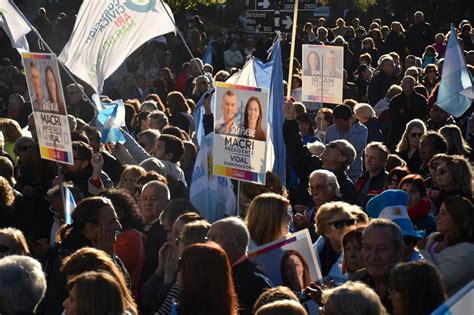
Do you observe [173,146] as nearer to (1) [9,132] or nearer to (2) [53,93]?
(2) [53,93]

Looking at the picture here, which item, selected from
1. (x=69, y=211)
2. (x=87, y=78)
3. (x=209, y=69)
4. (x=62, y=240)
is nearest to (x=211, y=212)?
(x=69, y=211)

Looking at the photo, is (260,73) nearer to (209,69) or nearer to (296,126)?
(296,126)

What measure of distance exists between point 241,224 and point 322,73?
888cm

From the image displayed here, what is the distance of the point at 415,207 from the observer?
30.7 feet

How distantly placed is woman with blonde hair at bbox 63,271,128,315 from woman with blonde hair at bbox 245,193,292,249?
223cm

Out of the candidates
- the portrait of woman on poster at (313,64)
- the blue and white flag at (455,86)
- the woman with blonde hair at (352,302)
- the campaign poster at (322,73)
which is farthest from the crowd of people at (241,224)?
the portrait of woman on poster at (313,64)

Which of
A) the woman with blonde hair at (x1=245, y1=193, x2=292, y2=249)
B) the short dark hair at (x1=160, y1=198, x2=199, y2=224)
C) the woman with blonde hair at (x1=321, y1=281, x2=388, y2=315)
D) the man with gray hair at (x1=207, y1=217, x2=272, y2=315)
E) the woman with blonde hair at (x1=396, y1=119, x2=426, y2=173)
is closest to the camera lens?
the woman with blonde hair at (x1=321, y1=281, x2=388, y2=315)

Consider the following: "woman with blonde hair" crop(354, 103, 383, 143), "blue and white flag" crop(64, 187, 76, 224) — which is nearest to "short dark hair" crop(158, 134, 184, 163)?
"blue and white flag" crop(64, 187, 76, 224)

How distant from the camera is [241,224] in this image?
7199mm

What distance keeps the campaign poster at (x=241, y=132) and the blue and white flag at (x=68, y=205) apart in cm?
128

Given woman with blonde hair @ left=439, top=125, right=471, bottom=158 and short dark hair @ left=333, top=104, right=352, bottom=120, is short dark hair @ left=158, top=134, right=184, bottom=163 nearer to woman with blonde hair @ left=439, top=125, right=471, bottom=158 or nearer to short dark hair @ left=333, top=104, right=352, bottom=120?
woman with blonde hair @ left=439, top=125, right=471, bottom=158

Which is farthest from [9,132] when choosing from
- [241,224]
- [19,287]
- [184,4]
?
[184,4]

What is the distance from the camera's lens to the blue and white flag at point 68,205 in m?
9.23

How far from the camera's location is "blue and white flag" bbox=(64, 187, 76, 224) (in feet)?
30.3
